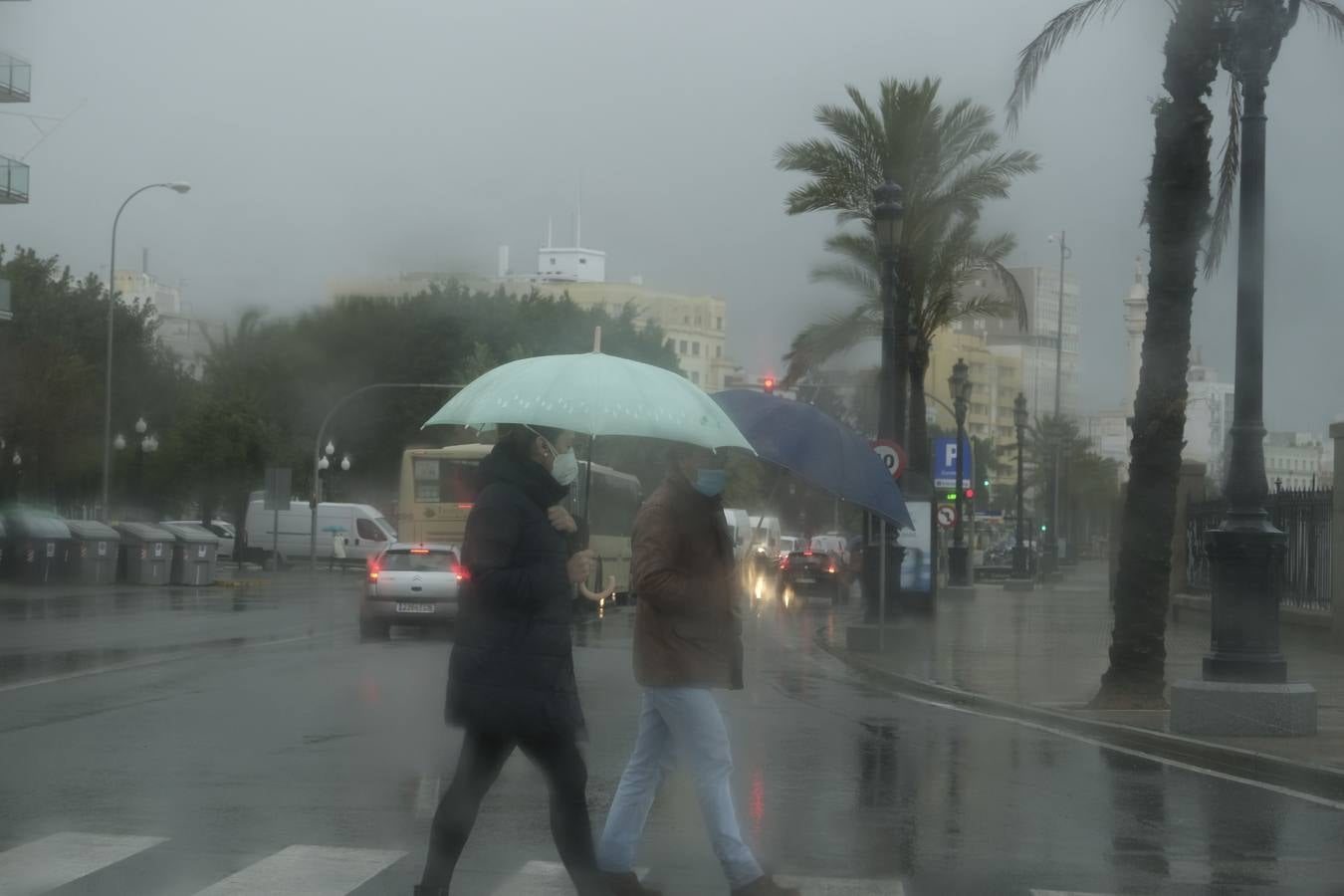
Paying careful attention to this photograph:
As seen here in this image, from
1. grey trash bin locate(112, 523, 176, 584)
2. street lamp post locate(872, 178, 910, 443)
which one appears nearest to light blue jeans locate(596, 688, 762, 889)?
street lamp post locate(872, 178, 910, 443)

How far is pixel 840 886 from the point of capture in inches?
300

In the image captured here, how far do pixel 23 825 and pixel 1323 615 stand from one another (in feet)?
66.5

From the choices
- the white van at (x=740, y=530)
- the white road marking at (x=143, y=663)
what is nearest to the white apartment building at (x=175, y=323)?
the white road marking at (x=143, y=663)

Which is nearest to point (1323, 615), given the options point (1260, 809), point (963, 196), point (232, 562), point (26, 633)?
point (963, 196)

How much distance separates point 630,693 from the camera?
16.6 m

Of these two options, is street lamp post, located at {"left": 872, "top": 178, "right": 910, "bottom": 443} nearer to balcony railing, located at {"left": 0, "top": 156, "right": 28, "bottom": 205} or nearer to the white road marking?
the white road marking

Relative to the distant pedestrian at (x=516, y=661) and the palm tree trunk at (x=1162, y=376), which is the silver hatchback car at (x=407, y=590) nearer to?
the palm tree trunk at (x=1162, y=376)

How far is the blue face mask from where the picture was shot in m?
7.16

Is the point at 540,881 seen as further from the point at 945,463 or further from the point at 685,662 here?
the point at 945,463

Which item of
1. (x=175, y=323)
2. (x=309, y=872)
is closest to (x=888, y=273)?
(x=309, y=872)

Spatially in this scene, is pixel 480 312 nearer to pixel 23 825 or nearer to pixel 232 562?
pixel 232 562

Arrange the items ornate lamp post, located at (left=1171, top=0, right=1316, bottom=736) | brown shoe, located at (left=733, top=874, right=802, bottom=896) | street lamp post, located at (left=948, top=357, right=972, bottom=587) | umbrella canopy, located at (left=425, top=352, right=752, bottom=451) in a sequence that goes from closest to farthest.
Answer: brown shoe, located at (left=733, top=874, right=802, bottom=896), umbrella canopy, located at (left=425, top=352, right=752, bottom=451), ornate lamp post, located at (left=1171, top=0, right=1316, bottom=736), street lamp post, located at (left=948, top=357, right=972, bottom=587)

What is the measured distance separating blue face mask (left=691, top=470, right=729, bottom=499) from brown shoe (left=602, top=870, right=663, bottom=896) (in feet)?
5.10

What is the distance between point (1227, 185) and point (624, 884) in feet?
42.1
